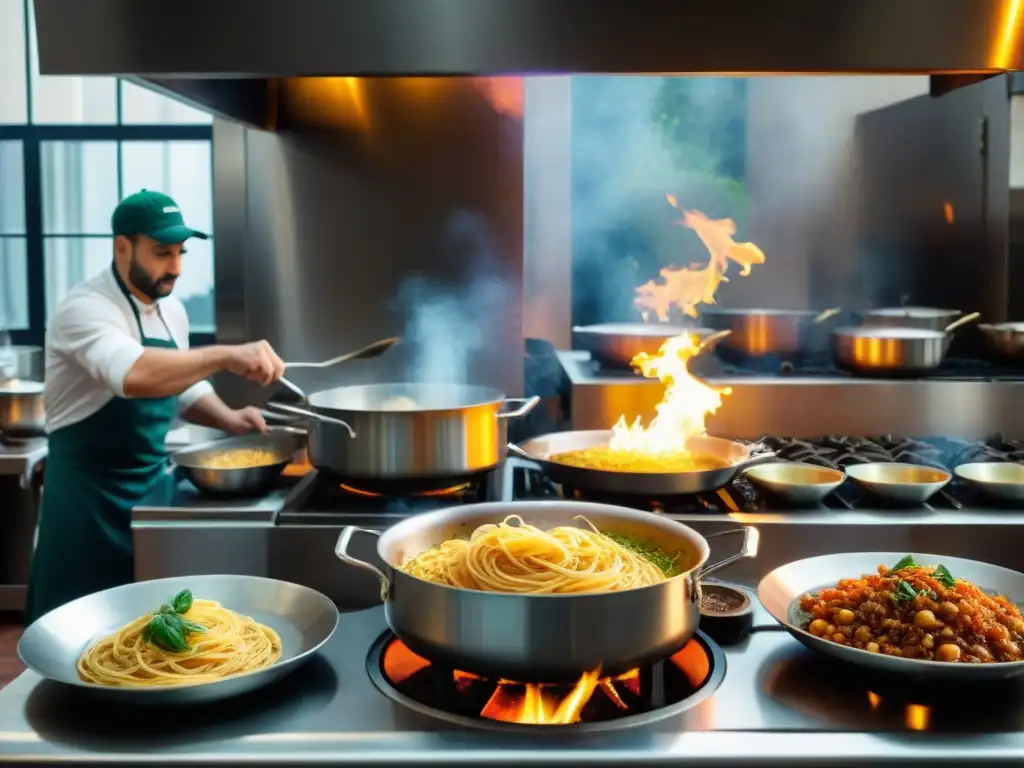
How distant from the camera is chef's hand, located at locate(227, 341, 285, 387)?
239cm

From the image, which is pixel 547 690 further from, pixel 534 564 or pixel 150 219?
pixel 150 219

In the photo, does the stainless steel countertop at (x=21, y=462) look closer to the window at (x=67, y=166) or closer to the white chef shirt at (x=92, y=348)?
the window at (x=67, y=166)

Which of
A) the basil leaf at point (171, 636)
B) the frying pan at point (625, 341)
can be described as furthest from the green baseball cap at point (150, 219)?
the basil leaf at point (171, 636)

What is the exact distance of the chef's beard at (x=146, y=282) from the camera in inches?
114

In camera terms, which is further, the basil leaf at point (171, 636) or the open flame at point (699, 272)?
the open flame at point (699, 272)

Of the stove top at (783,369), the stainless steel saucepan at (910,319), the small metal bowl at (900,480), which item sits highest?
the stainless steel saucepan at (910,319)

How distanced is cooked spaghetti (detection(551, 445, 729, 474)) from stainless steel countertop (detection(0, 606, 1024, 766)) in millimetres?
826

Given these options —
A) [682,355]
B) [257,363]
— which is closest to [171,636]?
[257,363]

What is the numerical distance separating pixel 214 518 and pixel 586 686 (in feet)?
Result: 3.60

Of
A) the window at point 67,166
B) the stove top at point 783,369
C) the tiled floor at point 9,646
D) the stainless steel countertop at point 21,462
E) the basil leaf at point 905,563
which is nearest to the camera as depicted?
the basil leaf at point 905,563

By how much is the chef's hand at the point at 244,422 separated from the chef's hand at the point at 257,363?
1.63ft

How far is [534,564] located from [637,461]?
936mm

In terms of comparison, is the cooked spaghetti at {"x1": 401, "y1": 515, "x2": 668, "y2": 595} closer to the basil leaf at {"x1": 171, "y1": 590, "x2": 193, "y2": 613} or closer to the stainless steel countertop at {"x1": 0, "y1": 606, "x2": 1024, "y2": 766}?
the stainless steel countertop at {"x1": 0, "y1": 606, "x2": 1024, "y2": 766}

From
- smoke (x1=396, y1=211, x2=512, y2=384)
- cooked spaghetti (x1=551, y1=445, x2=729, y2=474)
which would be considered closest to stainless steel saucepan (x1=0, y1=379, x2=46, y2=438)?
smoke (x1=396, y1=211, x2=512, y2=384)
